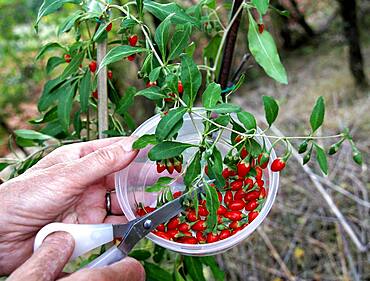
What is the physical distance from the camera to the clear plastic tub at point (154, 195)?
77 centimetres

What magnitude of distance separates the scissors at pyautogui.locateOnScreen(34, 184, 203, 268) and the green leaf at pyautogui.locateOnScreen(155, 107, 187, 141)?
132 mm

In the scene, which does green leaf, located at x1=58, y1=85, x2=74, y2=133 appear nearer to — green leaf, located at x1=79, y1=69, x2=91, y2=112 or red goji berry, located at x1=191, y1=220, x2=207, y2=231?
green leaf, located at x1=79, y1=69, x2=91, y2=112

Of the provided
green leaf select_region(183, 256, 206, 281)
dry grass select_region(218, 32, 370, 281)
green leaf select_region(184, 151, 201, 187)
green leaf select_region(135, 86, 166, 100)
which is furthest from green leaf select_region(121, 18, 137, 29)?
dry grass select_region(218, 32, 370, 281)

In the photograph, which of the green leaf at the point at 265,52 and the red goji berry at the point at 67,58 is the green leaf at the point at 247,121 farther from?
the red goji berry at the point at 67,58

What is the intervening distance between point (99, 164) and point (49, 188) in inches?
3.7

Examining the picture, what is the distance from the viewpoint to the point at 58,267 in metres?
0.69

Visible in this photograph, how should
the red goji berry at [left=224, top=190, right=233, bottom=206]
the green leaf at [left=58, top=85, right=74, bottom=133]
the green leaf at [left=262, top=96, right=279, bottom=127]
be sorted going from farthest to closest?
1. the green leaf at [left=58, top=85, right=74, bottom=133]
2. the red goji berry at [left=224, top=190, right=233, bottom=206]
3. the green leaf at [left=262, top=96, right=279, bottom=127]

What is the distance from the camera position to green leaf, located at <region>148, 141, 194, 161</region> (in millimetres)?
685

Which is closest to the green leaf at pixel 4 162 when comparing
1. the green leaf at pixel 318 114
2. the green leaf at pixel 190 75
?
the green leaf at pixel 190 75

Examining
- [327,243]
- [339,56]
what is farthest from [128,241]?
[339,56]

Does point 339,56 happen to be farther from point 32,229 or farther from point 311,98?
point 32,229

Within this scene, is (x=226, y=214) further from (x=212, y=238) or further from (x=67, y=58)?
(x=67, y=58)

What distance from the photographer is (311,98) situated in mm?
2633

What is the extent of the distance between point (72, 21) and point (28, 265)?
0.39m
